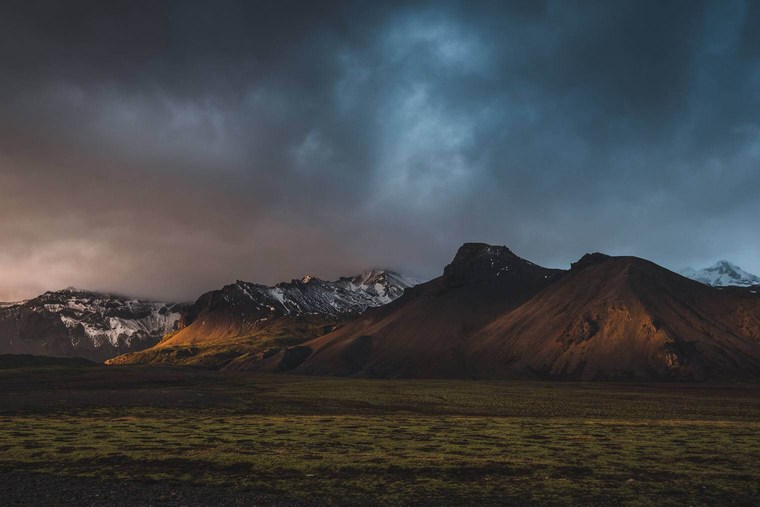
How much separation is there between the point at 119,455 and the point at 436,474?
2320cm

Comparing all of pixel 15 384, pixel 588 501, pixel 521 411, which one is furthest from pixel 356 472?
pixel 15 384

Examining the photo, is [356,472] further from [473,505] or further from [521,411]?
[521,411]

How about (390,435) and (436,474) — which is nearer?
(436,474)

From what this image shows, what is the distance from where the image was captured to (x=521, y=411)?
345 feet

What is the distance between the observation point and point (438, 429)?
61.1 metres

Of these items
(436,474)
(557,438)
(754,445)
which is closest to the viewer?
(436,474)

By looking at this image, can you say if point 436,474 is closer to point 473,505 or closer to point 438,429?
point 473,505

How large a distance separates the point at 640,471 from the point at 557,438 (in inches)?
720

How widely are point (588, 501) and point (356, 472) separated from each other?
13704mm

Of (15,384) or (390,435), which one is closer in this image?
(390,435)

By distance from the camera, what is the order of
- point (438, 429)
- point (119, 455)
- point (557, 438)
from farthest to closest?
point (438, 429) < point (557, 438) < point (119, 455)

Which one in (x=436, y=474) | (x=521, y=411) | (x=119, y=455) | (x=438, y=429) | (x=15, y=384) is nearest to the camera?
(x=436, y=474)

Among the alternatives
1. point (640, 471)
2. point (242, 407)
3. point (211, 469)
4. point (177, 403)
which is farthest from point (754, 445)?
point (177, 403)

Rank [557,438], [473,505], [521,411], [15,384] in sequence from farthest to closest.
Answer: [15,384], [521,411], [557,438], [473,505]
